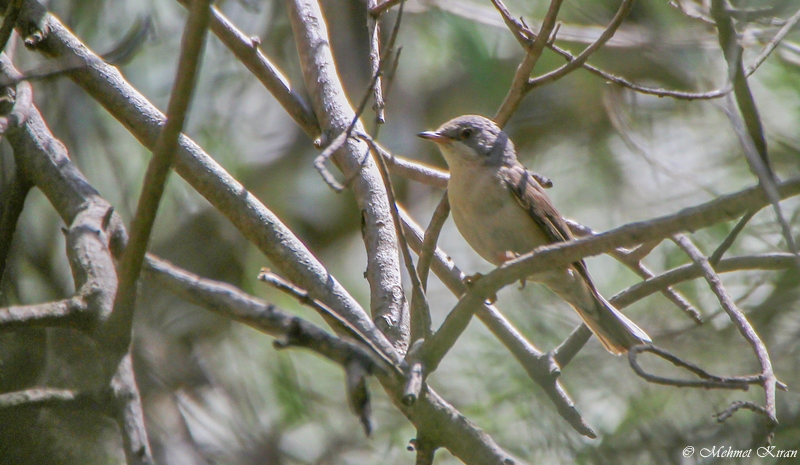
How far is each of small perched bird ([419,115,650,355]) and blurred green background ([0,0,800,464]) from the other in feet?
2.69

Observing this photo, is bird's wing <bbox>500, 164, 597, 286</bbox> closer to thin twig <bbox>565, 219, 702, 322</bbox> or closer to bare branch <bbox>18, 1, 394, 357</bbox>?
thin twig <bbox>565, 219, 702, 322</bbox>

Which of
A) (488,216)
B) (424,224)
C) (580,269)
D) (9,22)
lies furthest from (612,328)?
(424,224)

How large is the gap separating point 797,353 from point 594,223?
280 centimetres

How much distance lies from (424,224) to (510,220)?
346 centimetres

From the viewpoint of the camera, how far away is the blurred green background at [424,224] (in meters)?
4.52

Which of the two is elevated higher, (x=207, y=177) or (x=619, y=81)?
(x=619, y=81)

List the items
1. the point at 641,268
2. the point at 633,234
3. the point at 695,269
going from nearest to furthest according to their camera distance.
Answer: the point at 633,234
the point at 695,269
the point at 641,268

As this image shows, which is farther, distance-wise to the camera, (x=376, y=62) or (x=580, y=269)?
(x=580, y=269)

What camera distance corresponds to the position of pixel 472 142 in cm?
425

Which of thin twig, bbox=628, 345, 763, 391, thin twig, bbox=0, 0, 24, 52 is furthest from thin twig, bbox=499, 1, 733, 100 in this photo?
thin twig, bbox=0, 0, 24, 52

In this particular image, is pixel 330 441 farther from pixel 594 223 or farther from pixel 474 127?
pixel 594 223

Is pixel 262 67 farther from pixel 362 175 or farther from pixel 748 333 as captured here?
pixel 748 333

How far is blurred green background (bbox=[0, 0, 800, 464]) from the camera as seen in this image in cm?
452

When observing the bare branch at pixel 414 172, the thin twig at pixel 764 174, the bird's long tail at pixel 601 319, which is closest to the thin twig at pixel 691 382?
the thin twig at pixel 764 174
